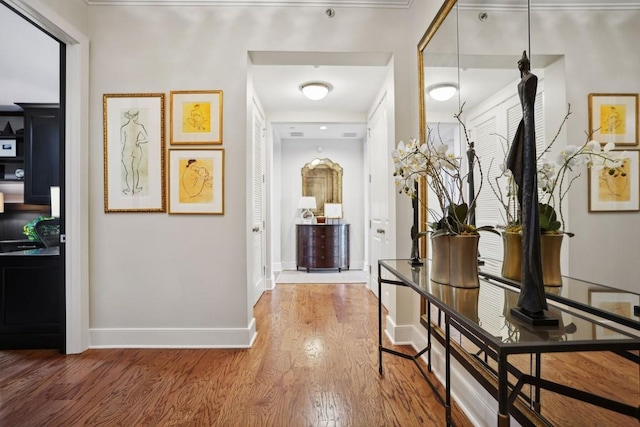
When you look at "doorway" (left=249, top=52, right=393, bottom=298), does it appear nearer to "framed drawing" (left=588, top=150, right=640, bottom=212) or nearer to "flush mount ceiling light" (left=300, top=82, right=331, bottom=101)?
"flush mount ceiling light" (left=300, top=82, right=331, bottom=101)

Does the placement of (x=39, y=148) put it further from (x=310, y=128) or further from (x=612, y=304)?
(x=612, y=304)

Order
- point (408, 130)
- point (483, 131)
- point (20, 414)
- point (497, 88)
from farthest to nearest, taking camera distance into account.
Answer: point (408, 130)
point (20, 414)
point (483, 131)
point (497, 88)

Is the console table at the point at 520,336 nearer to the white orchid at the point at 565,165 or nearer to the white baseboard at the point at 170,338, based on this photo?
the white orchid at the point at 565,165

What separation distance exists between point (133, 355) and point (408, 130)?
A: 2.72 meters

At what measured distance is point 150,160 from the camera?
2.66m

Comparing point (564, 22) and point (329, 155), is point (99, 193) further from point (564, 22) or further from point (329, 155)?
point (329, 155)

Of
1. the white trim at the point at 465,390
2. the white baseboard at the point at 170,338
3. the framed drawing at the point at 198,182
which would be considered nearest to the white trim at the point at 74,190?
the white baseboard at the point at 170,338

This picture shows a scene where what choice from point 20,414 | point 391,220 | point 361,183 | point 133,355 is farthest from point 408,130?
point 361,183

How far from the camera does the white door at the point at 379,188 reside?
Answer: 3.71 meters

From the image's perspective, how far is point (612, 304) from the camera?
94cm

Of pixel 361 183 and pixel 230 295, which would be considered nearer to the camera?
pixel 230 295

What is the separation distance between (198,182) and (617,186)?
2.48 metres

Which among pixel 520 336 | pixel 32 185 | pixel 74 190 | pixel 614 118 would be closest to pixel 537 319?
pixel 520 336

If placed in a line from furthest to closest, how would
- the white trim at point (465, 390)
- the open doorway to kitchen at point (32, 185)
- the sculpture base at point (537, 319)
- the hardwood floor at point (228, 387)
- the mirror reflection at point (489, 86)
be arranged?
the open doorway to kitchen at point (32, 185) < the hardwood floor at point (228, 387) < the white trim at point (465, 390) < the mirror reflection at point (489, 86) < the sculpture base at point (537, 319)
